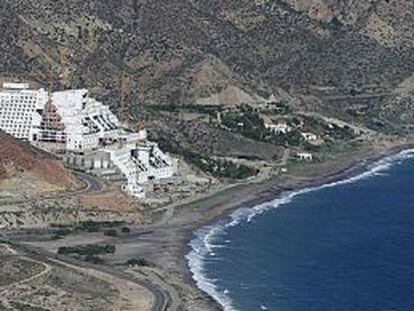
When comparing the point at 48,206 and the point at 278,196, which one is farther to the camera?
the point at 278,196

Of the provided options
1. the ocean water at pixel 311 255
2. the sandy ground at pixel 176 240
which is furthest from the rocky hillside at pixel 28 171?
the ocean water at pixel 311 255

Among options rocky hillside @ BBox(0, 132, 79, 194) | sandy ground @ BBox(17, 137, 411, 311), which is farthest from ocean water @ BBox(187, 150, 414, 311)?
rocky hillside @ BBox(0, 132, 79, 194)

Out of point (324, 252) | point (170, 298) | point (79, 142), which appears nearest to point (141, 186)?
point (79, 142)

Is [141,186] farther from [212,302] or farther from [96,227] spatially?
[212,302]

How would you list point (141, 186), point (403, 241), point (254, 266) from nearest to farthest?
point (254, 266), point (403, 241), point (141, 186)

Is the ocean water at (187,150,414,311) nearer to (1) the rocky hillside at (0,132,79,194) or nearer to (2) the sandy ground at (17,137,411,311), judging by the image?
(2) the sandy ground at (17,137,411,311)

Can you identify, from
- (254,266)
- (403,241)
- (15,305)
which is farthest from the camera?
(403,241)

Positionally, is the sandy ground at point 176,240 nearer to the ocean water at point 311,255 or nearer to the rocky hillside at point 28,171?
the ocean water at point 311,255
